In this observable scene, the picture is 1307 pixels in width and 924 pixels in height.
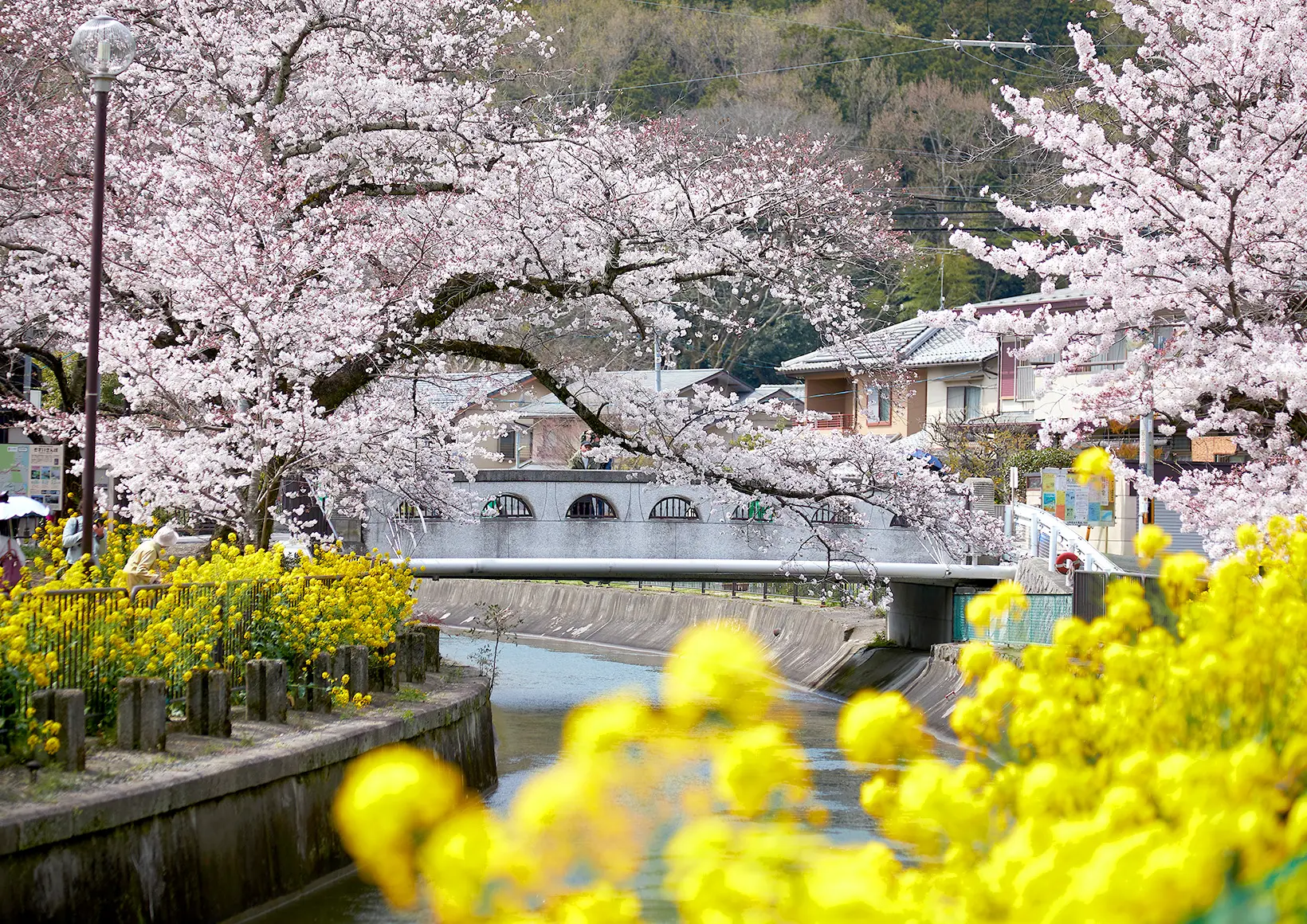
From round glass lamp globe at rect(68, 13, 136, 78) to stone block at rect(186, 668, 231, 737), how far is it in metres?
5.04

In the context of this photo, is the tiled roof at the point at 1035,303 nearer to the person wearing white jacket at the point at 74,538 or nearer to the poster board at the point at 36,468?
the poster board at the point at 36,468

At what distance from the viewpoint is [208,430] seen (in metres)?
15.6

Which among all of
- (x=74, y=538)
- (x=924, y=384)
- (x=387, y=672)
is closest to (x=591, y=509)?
(x=924, y=384)

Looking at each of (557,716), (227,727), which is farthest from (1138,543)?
(557,716)

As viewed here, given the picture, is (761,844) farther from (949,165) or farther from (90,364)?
(949,165)

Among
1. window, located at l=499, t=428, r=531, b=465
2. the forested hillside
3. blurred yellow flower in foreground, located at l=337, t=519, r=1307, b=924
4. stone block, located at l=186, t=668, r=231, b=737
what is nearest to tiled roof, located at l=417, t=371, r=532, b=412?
stone block, located at l=186, t=668, r=231, b=737

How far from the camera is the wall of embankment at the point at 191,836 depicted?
809 cm

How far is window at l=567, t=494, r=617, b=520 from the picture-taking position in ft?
89.4

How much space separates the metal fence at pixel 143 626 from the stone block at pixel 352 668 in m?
0.63

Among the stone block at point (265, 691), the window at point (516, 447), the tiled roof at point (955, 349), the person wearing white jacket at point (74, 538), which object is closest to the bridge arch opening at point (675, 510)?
the person wearing white jacket at point (74, 538)

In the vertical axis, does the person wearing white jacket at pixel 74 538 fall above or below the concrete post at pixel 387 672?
above

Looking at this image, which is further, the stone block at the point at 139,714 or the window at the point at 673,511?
the window at the point at 673,511

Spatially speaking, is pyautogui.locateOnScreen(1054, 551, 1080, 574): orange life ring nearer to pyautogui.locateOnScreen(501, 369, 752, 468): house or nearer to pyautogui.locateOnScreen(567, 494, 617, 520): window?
pyautogui.locateOnScreen(567, 494, 617, 520): window

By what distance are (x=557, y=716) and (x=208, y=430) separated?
936 centimetres
